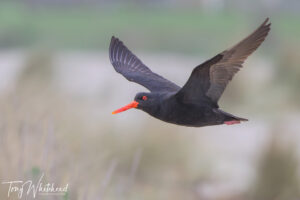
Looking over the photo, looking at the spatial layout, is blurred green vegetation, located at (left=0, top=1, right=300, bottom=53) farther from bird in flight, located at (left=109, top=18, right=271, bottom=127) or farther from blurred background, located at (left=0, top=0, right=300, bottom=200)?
bird in flight, located at (left=109, top=18, right=271, bottom=127)

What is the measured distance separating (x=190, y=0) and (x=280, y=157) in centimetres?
2994

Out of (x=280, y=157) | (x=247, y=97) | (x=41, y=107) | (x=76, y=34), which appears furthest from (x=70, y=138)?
(x=76, y=34)

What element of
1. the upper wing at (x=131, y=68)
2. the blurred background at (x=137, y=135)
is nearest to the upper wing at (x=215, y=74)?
the blurred background at (x=137, y=135)

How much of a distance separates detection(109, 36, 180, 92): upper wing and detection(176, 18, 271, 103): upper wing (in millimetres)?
827

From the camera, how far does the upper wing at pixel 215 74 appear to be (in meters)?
5.41

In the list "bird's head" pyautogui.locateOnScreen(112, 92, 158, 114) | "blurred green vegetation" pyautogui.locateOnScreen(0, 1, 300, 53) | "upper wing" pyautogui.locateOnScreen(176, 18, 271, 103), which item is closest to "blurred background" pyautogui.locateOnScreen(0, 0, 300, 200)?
"bird's head" pyautogui.locateOnScreen(112, 92, 158, 114)

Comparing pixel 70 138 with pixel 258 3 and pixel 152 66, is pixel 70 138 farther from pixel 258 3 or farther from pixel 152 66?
pixel 258 3

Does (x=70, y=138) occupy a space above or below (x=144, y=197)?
above

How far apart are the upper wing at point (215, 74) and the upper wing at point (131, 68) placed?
0.83m

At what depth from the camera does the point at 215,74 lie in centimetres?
571

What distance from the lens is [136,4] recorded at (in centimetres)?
3756

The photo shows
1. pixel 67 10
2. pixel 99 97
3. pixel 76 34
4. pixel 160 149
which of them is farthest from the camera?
pixel 67 10

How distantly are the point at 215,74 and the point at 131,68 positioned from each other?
4.59ft

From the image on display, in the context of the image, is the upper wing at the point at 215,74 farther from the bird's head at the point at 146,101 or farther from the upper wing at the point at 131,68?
the upper wing at the point at 131,68
